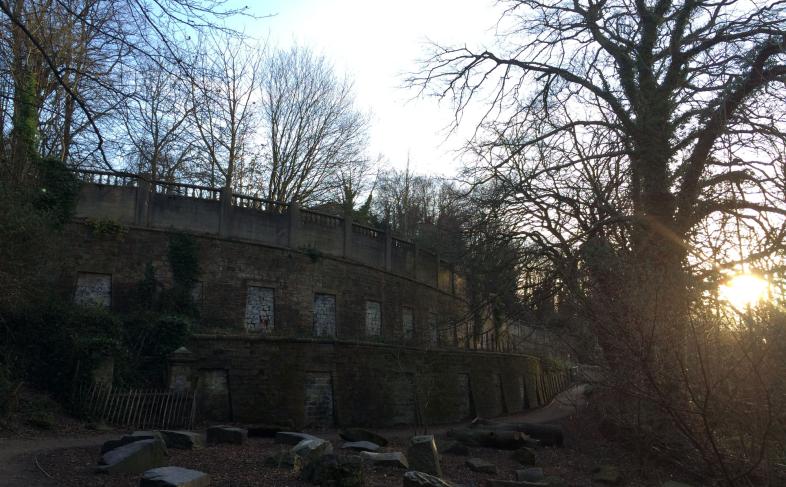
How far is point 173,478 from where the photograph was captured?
745cm

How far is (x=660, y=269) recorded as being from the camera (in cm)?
932

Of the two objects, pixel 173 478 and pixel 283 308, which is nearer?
pixel 173 478

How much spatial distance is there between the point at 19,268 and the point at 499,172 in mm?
11890

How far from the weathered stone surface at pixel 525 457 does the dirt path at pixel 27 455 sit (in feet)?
28.8

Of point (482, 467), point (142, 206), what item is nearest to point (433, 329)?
point (142, 206)

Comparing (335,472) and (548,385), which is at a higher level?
(548,385)

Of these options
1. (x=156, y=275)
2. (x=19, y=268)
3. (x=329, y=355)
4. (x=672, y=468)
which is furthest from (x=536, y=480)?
(x=156, y=275)

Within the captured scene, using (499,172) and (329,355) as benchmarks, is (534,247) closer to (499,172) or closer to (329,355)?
(499,172)

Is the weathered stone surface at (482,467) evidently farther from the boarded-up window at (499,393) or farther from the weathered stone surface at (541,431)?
the boarded-up window at (499,393)

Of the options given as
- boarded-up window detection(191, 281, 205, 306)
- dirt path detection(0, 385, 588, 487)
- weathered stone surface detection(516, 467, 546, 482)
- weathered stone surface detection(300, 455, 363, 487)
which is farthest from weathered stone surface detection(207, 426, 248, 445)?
boarded-up window detection(191, 281, 205, 306)

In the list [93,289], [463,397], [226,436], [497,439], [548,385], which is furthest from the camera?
[548,385]

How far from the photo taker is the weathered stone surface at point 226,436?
41.2ft

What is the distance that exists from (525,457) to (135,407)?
998cm

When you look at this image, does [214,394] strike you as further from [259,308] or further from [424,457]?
[424,457]
